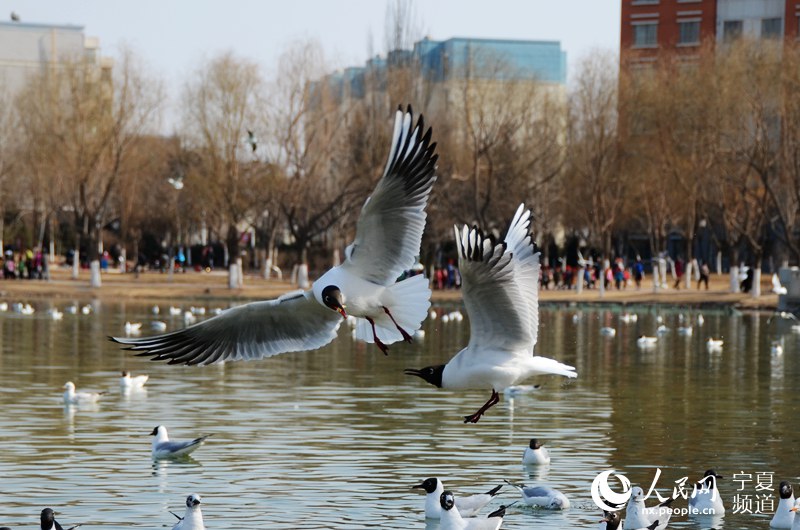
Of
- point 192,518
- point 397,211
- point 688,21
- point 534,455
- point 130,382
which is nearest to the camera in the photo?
point 397,211

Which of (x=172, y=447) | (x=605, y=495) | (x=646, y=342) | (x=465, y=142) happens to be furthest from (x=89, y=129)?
(x=605, y=495)

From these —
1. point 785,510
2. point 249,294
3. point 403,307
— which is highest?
point 403,307

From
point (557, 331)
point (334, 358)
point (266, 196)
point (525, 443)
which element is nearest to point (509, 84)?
point (266, 196)

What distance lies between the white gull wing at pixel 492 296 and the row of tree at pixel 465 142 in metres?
42.1

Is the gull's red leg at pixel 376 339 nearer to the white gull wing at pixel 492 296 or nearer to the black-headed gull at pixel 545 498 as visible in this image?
the white gull wing at pixel 492 296

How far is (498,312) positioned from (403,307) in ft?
2.92

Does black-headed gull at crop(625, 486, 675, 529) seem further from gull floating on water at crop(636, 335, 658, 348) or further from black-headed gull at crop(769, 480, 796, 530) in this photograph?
gull floating on water at crop(636, 335, 658, 348)

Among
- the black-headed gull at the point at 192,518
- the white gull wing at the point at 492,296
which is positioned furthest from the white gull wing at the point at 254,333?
the white gull wing at the point at 492,296

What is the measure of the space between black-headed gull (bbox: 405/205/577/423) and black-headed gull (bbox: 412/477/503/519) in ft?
5.79

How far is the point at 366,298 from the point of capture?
12.5 meters

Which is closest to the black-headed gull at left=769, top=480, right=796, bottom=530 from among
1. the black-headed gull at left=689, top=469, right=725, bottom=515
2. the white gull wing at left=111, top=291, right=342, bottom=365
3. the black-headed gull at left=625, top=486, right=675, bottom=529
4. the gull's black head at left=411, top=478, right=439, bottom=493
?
the black-headed gull at left=689, top=469, right=725, bottom=515

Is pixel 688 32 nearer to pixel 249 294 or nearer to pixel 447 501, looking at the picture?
pixel 249 294

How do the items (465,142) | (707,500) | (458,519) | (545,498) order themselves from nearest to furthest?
(458,519)
(707,500)
(545,498)
(465,142)

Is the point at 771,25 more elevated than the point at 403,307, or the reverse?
the point at 771,25
